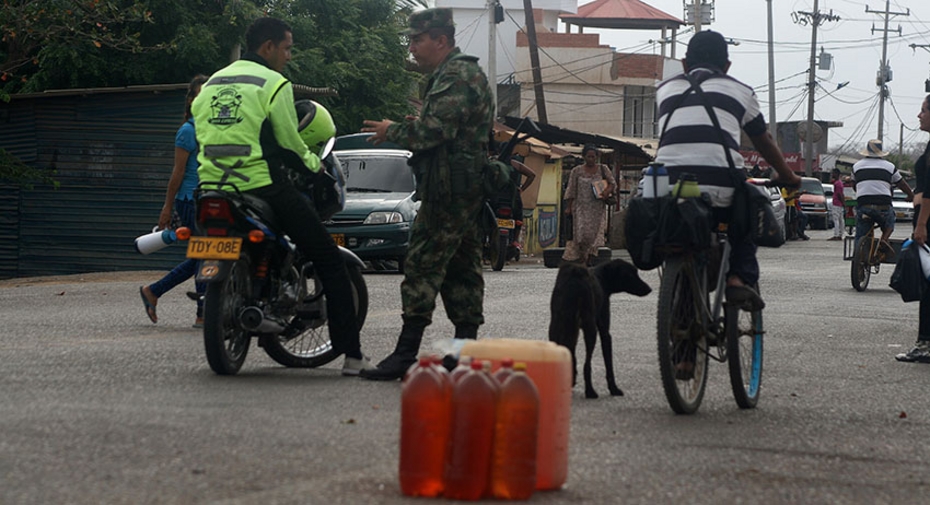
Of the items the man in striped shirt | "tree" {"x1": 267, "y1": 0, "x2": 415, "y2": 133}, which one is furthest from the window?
the man in striped shirt

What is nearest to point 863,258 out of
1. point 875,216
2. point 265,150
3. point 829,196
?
point 875,216

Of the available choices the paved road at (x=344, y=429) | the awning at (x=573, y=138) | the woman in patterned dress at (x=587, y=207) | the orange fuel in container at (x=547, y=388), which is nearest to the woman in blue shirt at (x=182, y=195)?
the paved road at (x=344, y=429)

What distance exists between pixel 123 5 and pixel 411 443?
68.6 ft

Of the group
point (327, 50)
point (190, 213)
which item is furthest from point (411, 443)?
point (327, 50)

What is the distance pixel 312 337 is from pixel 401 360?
87 cm

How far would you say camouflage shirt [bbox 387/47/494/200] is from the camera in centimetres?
760

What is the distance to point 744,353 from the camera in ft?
23.9

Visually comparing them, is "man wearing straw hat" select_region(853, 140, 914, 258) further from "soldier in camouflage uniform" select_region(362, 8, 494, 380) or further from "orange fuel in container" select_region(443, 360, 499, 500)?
"orange fuel in container" select_region(443, 360, 499, 500)

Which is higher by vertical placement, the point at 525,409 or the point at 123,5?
the point at 123,5

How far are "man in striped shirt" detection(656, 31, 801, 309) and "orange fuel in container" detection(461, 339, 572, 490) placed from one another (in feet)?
7.49

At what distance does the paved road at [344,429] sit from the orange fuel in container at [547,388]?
9 centimetres

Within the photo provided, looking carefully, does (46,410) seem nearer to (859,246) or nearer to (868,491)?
(868,491)

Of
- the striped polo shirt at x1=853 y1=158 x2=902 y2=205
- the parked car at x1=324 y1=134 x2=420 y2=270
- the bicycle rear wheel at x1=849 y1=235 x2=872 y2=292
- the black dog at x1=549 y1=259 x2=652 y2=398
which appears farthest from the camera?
the parked car at x1=324 y1=134 x2=420 y2=270

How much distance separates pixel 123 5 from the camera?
79.1 ft
